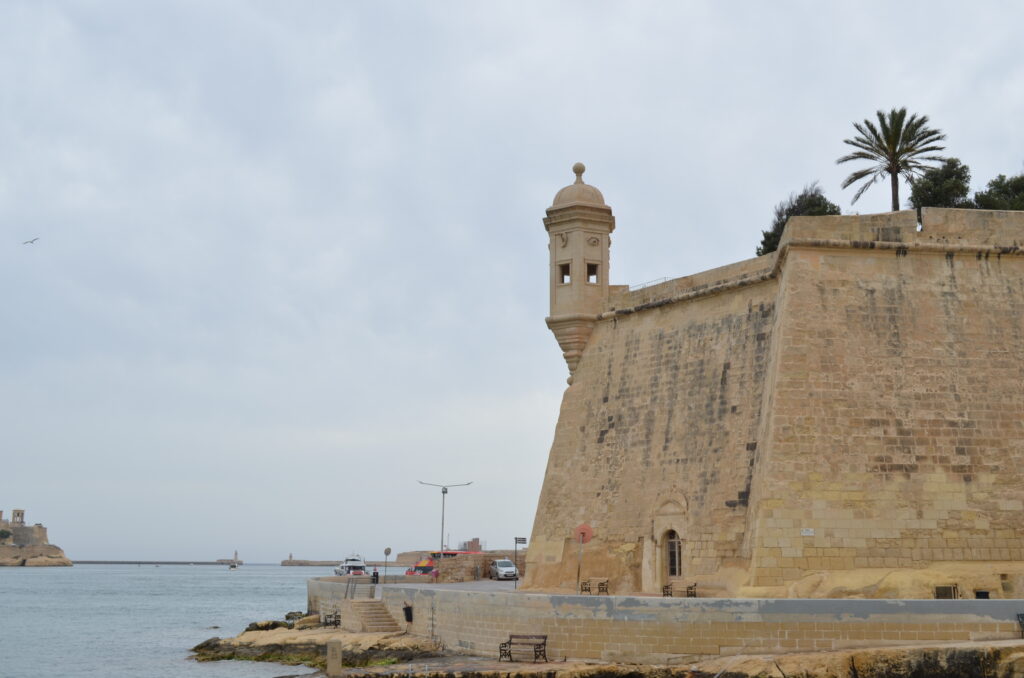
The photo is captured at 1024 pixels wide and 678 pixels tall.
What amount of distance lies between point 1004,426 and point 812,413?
327 centimetres

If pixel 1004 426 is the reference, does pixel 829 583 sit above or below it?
below

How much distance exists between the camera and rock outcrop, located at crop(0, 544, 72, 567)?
111125mm

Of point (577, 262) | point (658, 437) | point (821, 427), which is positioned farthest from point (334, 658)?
point (577, 262)

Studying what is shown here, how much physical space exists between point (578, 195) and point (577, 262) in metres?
1.51

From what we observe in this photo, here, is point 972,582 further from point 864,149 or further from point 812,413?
point 864,149

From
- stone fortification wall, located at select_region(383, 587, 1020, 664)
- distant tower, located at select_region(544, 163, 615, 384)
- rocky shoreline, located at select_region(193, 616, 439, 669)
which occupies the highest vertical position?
distant tower, located at select_region(544, 163, 615, 384)

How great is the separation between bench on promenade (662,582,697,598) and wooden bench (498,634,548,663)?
280cm

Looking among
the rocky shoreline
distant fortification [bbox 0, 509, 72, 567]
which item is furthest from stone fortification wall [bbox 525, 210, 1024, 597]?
distant fortification [bbox 0, 509, 72, 567]

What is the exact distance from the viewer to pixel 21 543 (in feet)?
371

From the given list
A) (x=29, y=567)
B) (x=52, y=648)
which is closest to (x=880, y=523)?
(x=52, y=648)

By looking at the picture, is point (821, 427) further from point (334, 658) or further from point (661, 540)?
point (334, 658)

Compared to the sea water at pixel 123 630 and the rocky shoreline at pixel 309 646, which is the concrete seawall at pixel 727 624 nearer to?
the rocky shoreline at pixel 309 646

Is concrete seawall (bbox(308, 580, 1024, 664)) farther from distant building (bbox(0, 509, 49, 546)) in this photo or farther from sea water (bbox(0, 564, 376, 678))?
distant building (bbox(0, 509, 49, 546))

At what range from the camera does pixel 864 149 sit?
24.9 meters
